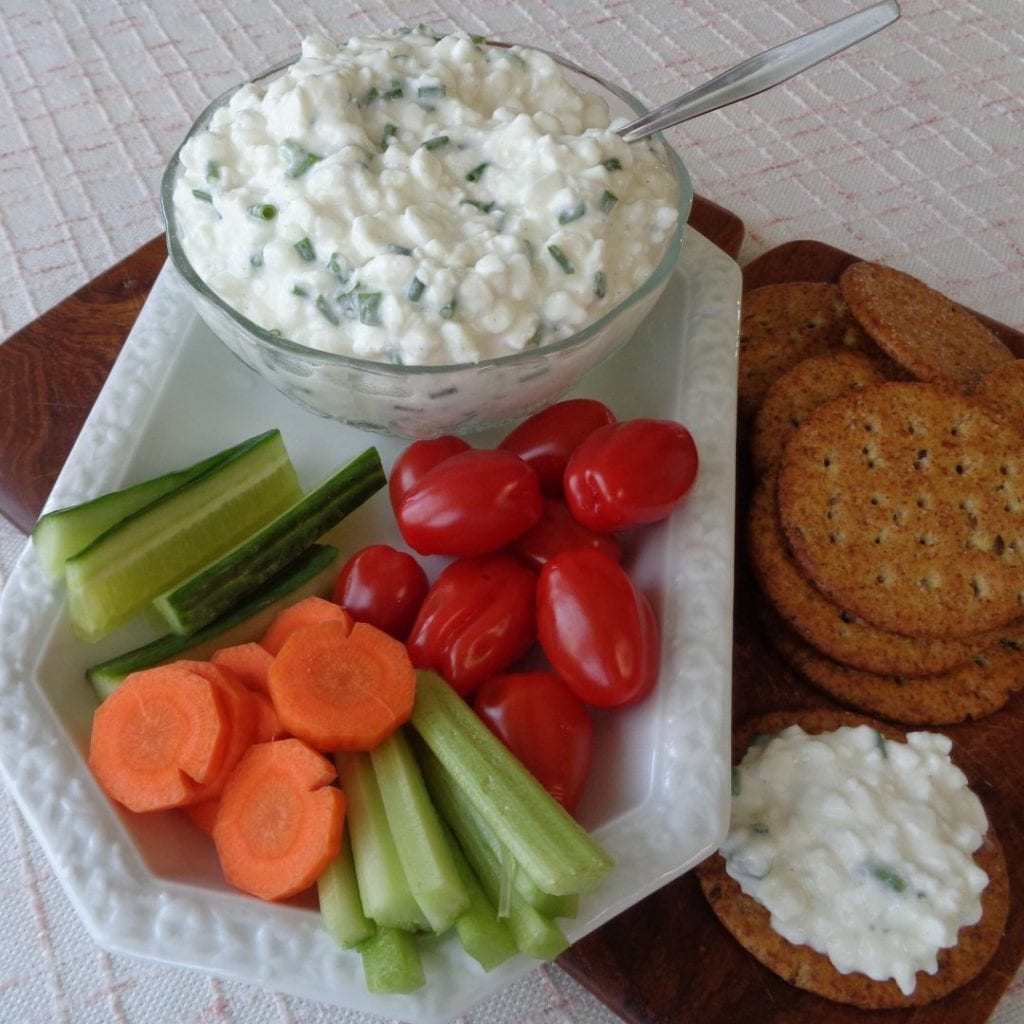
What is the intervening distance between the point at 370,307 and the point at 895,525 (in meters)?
1.12

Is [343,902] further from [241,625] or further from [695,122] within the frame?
[695,122]

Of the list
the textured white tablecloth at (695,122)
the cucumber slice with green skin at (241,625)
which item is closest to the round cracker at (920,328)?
the textured white tablecloth at (695,122)

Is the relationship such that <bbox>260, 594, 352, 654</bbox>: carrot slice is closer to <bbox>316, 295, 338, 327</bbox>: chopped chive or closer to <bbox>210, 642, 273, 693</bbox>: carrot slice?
<bbox>210, 642, 273, 693</bbox>: carrot slice

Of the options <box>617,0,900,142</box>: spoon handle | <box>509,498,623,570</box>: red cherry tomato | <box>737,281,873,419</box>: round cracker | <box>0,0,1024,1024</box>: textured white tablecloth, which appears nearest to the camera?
<box>509,498,623,570</box>: red cherry tomato

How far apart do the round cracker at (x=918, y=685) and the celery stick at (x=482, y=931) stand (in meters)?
0.86

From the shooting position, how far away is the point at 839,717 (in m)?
1.96

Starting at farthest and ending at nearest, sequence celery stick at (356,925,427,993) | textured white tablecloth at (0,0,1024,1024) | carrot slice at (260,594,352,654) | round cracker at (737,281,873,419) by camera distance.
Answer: textured white tablecloth at (0,0,1024,1024) < round cracker at (737,281,873,419) < carrot slice at (260,594,352,654) < celery stick at (356,925,427,993)

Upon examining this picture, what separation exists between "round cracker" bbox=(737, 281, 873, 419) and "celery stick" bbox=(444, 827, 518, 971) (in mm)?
1306

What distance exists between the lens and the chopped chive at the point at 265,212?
5.88 ft

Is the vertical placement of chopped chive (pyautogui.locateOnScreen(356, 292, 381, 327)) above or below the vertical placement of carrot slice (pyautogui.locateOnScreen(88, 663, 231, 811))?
above

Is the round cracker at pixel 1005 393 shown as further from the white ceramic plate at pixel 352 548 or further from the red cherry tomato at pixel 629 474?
the red cherry tomato at pixel 629 474

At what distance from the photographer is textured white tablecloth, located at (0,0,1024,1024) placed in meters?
2.94

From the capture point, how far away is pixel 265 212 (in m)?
1.79

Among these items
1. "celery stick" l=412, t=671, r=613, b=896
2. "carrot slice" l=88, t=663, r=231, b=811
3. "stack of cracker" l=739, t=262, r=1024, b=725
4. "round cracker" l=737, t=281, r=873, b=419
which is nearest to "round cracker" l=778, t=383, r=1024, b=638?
"stack of cracker" l=739, t=262, r=1024, b=725
